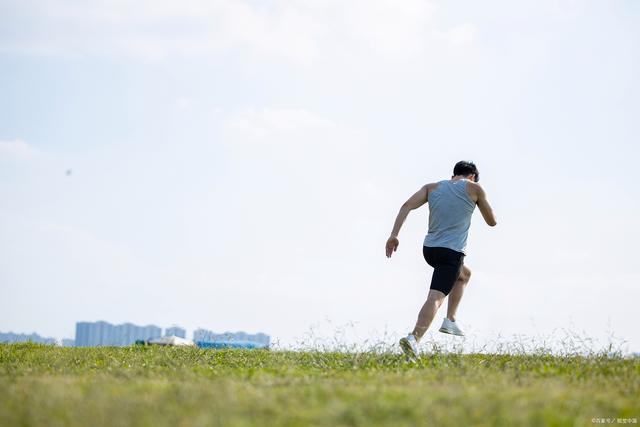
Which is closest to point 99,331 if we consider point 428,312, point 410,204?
point 410,204

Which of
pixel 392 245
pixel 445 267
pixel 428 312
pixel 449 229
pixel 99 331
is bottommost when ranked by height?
pixel 99 331

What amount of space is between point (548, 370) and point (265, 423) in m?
4.11

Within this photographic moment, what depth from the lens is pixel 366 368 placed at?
823 cm

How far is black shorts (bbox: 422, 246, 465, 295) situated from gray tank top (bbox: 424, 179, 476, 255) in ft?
0.25

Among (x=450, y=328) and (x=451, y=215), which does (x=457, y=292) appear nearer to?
(x=450, y=328)

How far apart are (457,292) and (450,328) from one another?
1.56ft

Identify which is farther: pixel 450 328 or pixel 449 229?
pixel 450 328

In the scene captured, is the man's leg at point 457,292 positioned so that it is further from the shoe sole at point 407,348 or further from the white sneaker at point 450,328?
the shoe sole at point 407,348

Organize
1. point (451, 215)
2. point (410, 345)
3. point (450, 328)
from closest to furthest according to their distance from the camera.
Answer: point (410, 345)
point (451, 215)
point (450, 328)

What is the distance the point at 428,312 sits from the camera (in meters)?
9.23

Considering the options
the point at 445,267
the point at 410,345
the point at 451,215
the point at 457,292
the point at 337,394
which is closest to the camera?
the point at 337,394

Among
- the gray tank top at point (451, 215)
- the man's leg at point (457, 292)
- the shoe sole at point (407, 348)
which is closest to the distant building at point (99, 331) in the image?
the man's leg at point (457, 292)

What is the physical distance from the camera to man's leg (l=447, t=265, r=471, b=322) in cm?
988

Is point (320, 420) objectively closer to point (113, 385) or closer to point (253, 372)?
point (113, 385)
